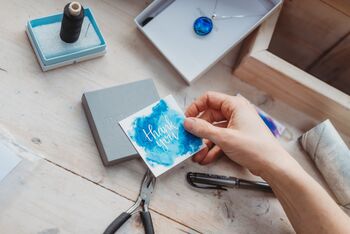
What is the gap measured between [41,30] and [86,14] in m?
0.09

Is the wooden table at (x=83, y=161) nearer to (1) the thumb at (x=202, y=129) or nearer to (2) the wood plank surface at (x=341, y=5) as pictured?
(1) the thumb at (x=202, y=129)

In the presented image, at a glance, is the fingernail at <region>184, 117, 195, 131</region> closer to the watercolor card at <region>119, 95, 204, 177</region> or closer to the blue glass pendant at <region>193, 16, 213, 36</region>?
the watercolor card at <region>119, 95, 204, 177</region>

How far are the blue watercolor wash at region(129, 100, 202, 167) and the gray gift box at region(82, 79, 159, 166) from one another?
0.10 feet

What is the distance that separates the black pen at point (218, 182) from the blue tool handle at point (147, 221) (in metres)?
0.10

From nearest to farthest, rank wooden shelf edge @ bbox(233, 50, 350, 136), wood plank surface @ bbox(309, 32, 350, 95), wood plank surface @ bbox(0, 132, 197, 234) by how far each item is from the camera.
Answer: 1. wood plank surface @ bbox(0, 132, 197, 234)
2. wooden shelf edge @ bbox(233, 50, 350, 136)
3. wood plank surface @ bbox(309, 32, 350, 95)

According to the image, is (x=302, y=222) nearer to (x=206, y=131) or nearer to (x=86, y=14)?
(x=206, y=131)

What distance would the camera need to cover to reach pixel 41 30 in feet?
2.53

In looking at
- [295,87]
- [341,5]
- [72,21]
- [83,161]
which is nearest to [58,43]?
[72,21]

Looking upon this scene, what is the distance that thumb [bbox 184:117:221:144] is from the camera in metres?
0.71

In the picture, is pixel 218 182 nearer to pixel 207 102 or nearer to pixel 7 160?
pixel 207 102

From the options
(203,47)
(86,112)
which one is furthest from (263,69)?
(86,112)

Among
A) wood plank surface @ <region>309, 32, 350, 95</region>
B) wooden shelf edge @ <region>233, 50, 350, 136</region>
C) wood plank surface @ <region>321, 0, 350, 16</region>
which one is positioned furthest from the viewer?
wood plank surface @ <region>309, 32, 350, 95</region>

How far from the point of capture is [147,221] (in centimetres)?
69

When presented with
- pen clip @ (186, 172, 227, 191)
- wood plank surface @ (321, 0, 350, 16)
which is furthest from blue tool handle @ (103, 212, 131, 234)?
wood plank surface @ (321, 0, 350, 16)
